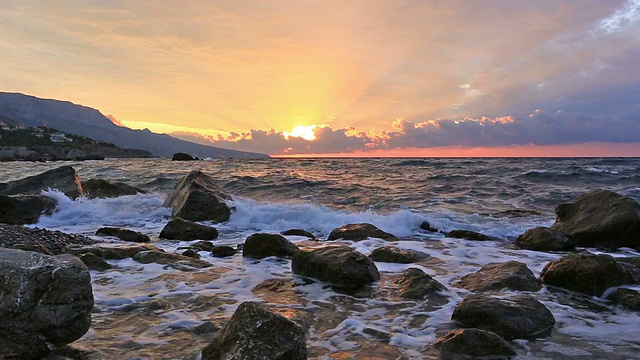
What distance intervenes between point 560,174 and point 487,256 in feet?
78.7

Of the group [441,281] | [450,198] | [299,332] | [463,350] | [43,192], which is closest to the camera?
[299,332]

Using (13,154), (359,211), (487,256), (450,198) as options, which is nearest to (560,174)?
(450,198)

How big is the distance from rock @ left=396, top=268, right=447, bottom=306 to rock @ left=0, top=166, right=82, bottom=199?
1386cm

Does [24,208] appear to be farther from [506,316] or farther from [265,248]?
[506,316]

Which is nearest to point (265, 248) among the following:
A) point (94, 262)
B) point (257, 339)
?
point (94, 262)

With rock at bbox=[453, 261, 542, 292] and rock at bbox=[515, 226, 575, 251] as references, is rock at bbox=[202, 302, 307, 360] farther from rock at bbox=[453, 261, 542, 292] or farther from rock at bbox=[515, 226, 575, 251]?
rock at bbox=[515, 226, 575, 251]

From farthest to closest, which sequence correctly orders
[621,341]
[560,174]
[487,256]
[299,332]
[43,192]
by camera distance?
[560,174] → [43,192] → [487,256] → [621,341] → [299,332]

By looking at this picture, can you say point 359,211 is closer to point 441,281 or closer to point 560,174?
point 441,281

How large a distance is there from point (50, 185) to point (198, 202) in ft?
21.8

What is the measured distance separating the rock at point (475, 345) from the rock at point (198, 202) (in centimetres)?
1060

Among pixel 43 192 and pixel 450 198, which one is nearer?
pixel 43 192

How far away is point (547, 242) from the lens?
9336mm

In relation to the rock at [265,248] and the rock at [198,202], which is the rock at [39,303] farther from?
the rock at [198,202]

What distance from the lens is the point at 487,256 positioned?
871 cm
